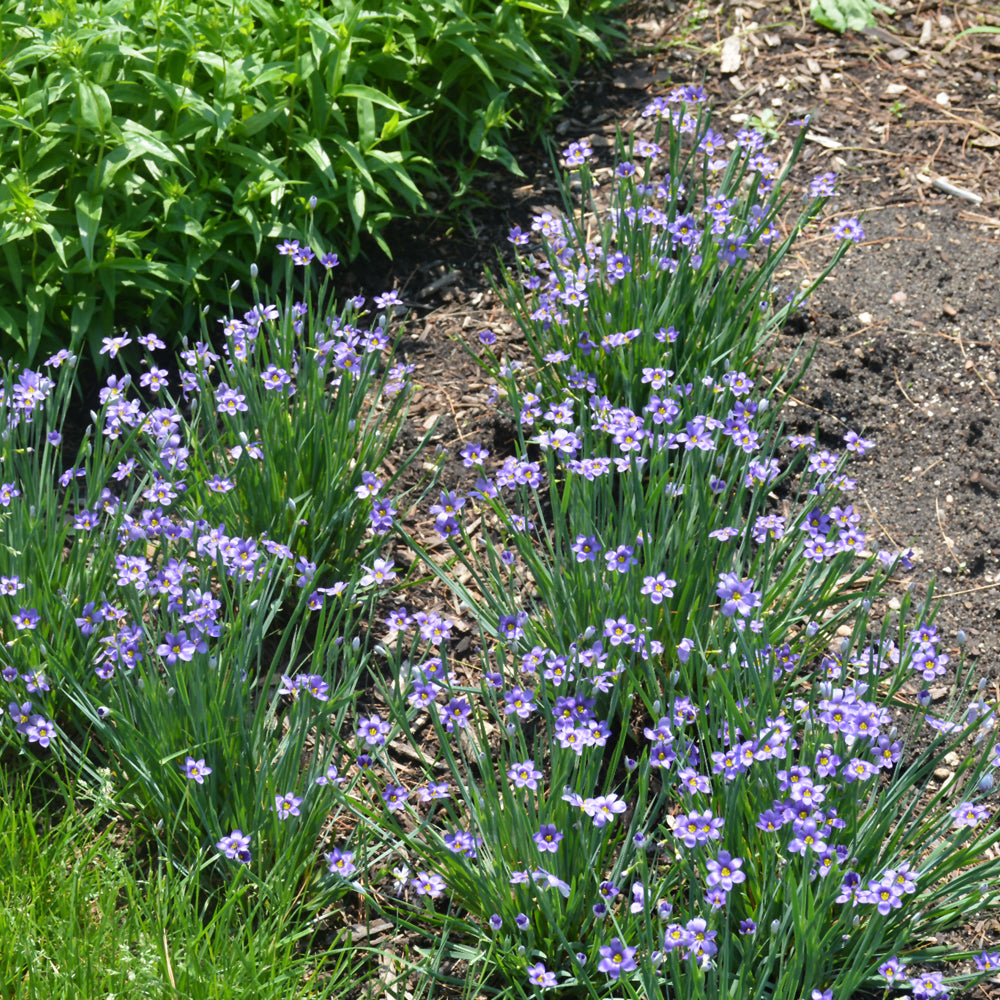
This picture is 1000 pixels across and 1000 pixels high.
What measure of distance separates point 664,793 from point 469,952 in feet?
1.91

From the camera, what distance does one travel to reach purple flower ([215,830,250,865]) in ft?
7.77

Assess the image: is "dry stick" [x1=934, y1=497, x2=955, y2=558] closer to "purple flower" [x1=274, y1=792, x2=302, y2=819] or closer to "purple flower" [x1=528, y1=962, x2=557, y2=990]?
"purple flower" [x1=528, y1=962, x2=557, y2=990]

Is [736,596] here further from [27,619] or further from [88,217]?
[88,217]

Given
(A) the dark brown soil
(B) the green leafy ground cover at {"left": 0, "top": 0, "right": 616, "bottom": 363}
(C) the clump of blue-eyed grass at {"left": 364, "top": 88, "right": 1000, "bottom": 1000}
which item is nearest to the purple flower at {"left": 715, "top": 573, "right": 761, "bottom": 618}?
(C) the clump of blue-eyed grass at {"left": 364, "top": 88, "right": 1000, "bottom": 1000}

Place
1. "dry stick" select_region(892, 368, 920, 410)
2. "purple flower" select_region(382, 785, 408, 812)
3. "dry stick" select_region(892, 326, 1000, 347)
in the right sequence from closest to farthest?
"purple flower" select_region(382, 785, 408, 812) < "dry stick" select_region(892, 368, 920, 410) < "dry stick" select_region(892, 326, 1000, 347)

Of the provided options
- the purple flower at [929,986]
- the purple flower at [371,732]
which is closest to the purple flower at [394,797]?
the purple flower at [371,732]

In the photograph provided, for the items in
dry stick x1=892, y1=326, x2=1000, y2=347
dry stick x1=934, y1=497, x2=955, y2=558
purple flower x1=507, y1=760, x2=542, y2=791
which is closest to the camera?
purple flower x1=507, y1=760, x2=542, y2=791

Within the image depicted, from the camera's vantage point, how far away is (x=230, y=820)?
2.49 meters

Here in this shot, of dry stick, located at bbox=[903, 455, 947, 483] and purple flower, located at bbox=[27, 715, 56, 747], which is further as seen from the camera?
dry stick, located at bbox=[903, 455, 947, 483]

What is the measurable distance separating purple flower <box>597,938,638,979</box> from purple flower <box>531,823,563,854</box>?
Result: 0.68 ft

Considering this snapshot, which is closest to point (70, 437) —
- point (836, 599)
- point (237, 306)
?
point (237, 306)

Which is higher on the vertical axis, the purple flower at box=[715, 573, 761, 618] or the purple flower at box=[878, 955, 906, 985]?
the purple flower at box=[715, 573, 761, 618]

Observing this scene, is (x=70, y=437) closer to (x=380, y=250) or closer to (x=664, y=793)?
(x=380, y=250)

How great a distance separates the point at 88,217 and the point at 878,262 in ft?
9.35
